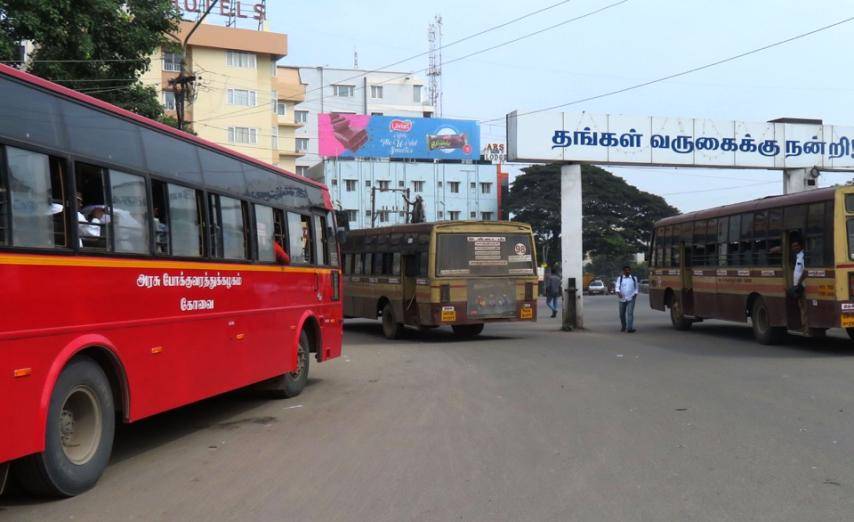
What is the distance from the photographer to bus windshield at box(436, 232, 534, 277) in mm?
18266

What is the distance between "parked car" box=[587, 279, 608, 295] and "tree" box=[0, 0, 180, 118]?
49.3 meters

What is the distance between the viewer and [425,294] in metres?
18.4

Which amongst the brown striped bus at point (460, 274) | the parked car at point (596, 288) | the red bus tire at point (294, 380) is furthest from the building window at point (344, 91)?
the red bus tire at point (294, 380)

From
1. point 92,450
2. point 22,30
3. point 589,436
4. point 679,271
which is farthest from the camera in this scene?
point 679,271

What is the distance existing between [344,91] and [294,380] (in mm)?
79725

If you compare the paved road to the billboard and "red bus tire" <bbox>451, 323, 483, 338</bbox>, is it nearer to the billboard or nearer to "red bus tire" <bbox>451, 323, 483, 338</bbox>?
"red bus tire" <bbox>451, 323, 483, 338</bbox>

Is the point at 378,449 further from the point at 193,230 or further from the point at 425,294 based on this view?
the point at 425,294

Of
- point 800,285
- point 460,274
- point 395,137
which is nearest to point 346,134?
point 395,137

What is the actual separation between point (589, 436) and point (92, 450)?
4630 mm

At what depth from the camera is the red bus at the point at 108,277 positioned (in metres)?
4.98

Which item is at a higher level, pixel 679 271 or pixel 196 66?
pixel 196 66

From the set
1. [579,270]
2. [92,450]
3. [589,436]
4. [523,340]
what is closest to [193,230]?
[92,450]

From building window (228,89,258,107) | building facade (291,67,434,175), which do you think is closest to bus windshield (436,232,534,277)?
building window (228,89,258,107)

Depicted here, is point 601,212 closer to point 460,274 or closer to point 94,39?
point 460,274
